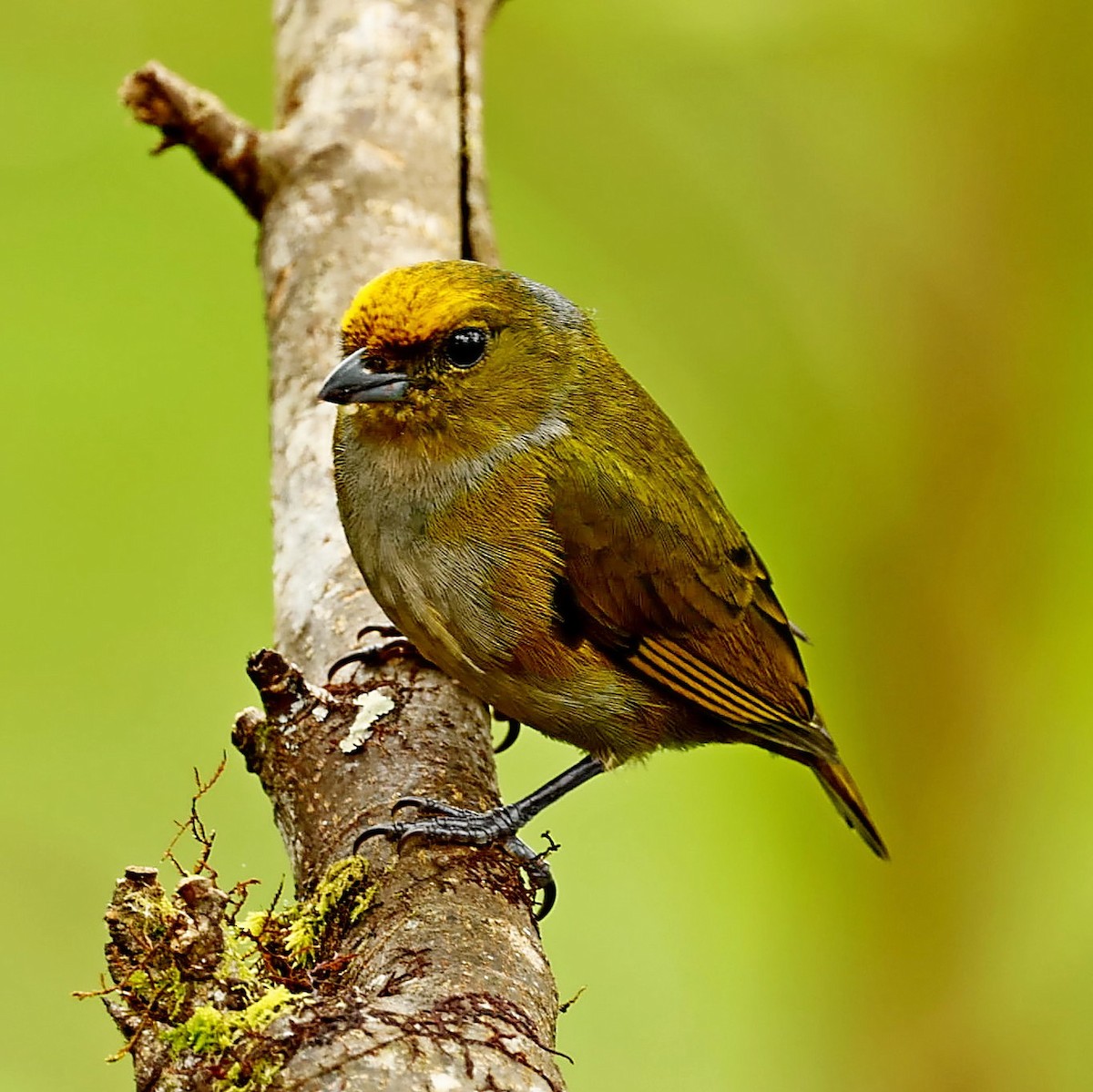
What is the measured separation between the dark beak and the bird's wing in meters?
0.34

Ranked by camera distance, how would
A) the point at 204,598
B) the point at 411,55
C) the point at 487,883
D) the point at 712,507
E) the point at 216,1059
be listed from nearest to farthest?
the point at 216,1059, the point at 487,883, the point at 712,507, the point at 411,55, the point at 204,598

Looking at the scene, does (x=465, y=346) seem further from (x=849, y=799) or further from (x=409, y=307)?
(x=849, y=799)

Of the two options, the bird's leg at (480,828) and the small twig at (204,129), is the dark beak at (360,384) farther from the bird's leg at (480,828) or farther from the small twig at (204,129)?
the small twig at (204,129)

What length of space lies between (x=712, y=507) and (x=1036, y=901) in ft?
3.99

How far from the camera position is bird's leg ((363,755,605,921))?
2.16m

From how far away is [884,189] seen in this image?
4180 mm

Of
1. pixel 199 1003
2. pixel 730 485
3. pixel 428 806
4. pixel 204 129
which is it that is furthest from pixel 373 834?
pixel 730 485

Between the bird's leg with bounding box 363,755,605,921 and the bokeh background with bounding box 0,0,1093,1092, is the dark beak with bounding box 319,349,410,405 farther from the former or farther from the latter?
the bokeh background with bounding box 0,0,1093,1092

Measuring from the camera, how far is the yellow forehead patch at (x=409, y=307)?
8.35 feet

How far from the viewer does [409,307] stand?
2559 millimetres

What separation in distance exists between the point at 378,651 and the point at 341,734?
31 cm

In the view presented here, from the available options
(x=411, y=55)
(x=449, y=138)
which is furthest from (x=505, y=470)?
(x=411, y=55)

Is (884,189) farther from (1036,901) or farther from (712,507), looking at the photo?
(1036,901)

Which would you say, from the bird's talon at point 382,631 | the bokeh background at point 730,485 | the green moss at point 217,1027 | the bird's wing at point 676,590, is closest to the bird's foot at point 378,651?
the bird's talon at point 382,631
